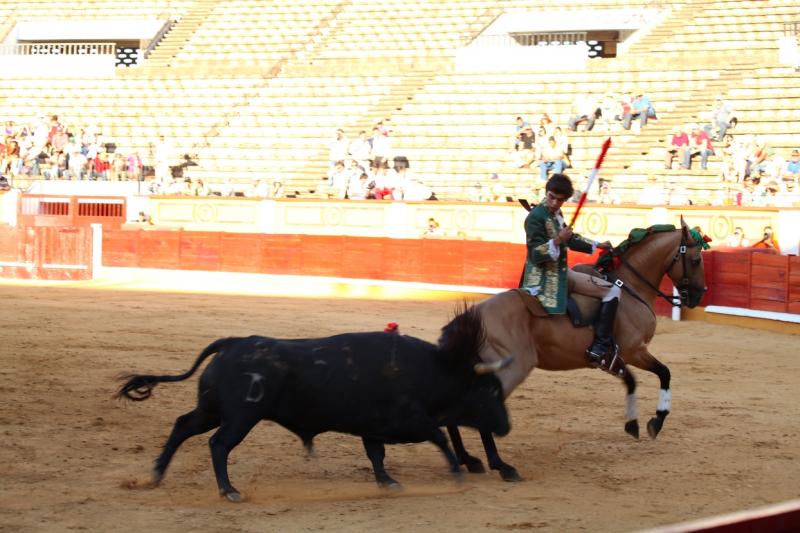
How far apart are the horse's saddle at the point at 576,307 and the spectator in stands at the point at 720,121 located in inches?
512

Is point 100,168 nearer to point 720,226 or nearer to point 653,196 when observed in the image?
point 653,196

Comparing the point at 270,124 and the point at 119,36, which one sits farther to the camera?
the point at 119,36

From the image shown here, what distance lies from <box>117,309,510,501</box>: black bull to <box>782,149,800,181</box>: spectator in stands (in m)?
12.3

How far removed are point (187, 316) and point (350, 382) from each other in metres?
8.38

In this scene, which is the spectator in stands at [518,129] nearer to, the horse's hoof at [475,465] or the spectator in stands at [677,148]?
the spectator in stands at [677,148]

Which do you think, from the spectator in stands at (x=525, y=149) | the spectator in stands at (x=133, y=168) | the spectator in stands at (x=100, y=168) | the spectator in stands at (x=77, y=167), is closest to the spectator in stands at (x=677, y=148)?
the spectator in stands at (x=525, y=149)

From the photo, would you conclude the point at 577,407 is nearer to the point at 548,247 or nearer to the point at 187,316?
the point at 548,247

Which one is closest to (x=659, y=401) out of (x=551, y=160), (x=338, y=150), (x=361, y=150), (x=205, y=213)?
(x=551, y=160)

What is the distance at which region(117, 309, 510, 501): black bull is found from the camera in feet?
17.1

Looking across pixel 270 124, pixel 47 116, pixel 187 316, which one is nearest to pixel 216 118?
pixel 270 124

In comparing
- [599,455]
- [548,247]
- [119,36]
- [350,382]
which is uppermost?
[119,36]

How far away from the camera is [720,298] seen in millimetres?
14617

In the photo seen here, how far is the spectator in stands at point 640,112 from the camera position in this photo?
2015 cm

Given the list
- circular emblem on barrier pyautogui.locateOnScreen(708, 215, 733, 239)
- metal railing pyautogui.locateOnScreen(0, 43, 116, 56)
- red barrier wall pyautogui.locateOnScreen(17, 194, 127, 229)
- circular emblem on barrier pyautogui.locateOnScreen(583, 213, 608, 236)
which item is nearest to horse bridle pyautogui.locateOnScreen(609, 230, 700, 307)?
circular emblem on barrier pyautogui.locateOnScreen(708, 215, 733, 239)
